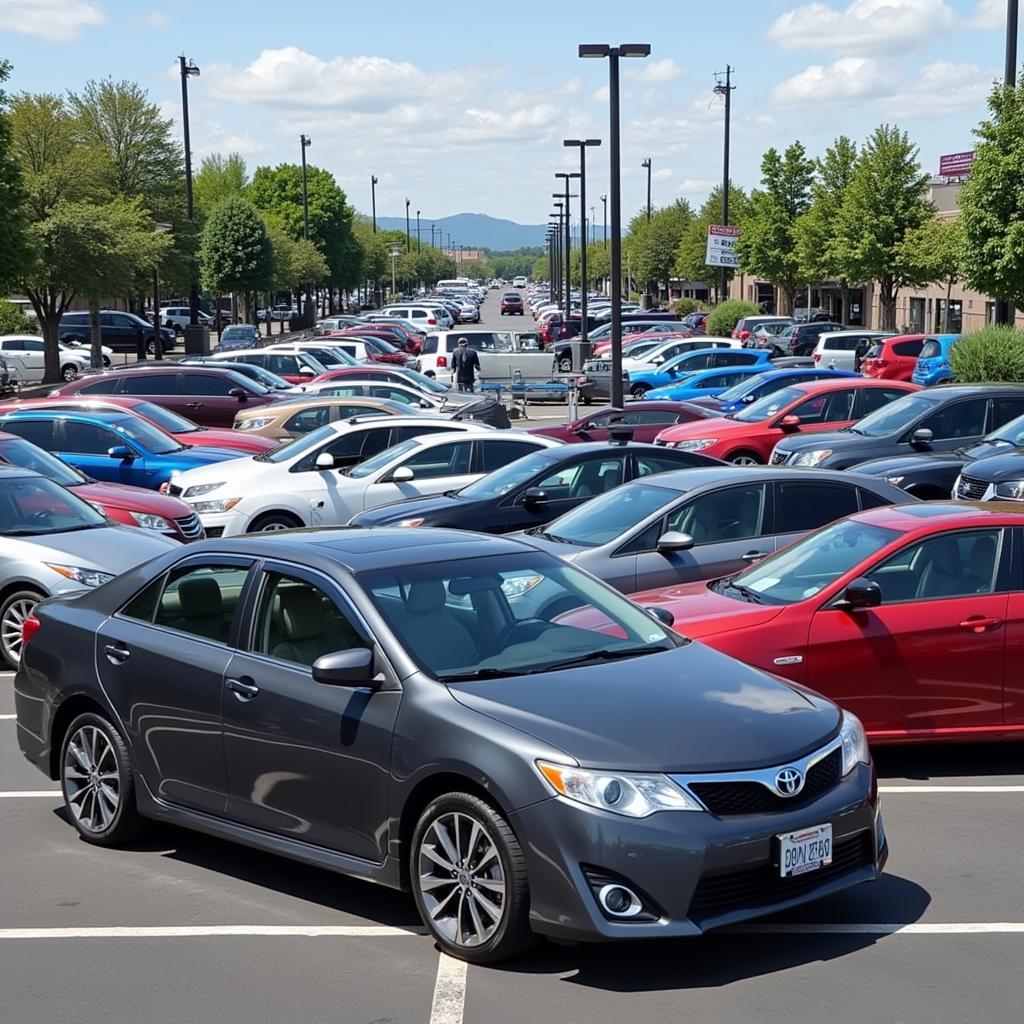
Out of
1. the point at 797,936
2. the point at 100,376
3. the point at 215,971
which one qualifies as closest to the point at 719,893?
the point at 797,936

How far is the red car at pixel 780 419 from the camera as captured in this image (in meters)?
21.1

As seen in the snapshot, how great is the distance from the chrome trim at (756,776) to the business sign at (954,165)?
90846mm

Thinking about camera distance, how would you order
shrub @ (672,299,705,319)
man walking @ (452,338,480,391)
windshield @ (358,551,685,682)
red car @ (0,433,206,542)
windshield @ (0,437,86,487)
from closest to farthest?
windshield @ (358,551,685,682), red car @ (0,433,206,542), windshield @ (0,437,86,487), man walking @ (452,338,480,391), shrub @ (672,299,705,319)

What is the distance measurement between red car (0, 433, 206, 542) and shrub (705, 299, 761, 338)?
44.7 meters

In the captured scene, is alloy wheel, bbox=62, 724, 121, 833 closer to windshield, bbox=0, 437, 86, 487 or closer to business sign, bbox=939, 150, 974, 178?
windshield, bbox=0, 437, 86, 487

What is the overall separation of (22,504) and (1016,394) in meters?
12.2

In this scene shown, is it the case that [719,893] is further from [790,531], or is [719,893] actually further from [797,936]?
[790,531]

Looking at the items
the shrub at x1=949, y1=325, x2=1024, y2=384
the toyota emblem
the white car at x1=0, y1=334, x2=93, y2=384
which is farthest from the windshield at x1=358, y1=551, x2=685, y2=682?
the white car at x1=0, y1=334, x2=93, y2=384

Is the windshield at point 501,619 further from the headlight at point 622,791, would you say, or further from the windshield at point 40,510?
the windshield at point 40,510

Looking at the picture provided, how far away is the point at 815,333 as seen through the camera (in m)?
49.3

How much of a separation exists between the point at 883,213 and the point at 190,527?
149ft

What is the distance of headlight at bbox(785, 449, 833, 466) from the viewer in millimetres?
18812

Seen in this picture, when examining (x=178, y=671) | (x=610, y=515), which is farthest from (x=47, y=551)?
(x=178, y=671)

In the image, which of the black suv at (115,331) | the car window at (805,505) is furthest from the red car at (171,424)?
the black suv at (115,331)
